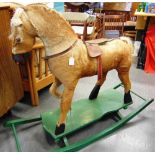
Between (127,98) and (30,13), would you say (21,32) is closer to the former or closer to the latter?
(30,13)

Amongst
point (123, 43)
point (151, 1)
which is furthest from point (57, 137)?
point (151, 1)

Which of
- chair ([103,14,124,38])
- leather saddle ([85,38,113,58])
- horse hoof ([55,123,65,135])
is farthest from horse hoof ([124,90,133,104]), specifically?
chair ([103,14,124,38])

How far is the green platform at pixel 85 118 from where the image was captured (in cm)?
173

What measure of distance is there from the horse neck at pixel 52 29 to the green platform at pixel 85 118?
0.66 meters

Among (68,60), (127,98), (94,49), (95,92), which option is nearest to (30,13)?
(68,60)

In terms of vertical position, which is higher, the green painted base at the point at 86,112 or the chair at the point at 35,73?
the chair at the point at 35,73

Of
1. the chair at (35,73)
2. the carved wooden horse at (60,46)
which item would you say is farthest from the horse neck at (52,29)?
the chair at (35,73)

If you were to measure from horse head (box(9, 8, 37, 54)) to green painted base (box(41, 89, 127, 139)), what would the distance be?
701 mm

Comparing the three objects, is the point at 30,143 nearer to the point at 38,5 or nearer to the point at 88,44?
the point at 88,44

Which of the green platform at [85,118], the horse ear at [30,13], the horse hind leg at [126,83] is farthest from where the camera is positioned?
the horse hind leg at [126,83]

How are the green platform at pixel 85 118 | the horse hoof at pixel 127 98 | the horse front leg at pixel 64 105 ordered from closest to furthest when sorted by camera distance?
the horse front leg at pixel 64 105 → the green platform at pixel 85 118 → the horse hoof at pixel 127 98

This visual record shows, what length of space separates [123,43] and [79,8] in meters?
4.43

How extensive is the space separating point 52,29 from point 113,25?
3881mm

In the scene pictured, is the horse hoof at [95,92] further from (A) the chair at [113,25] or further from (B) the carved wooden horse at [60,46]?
(A) the chair at [113,25]
